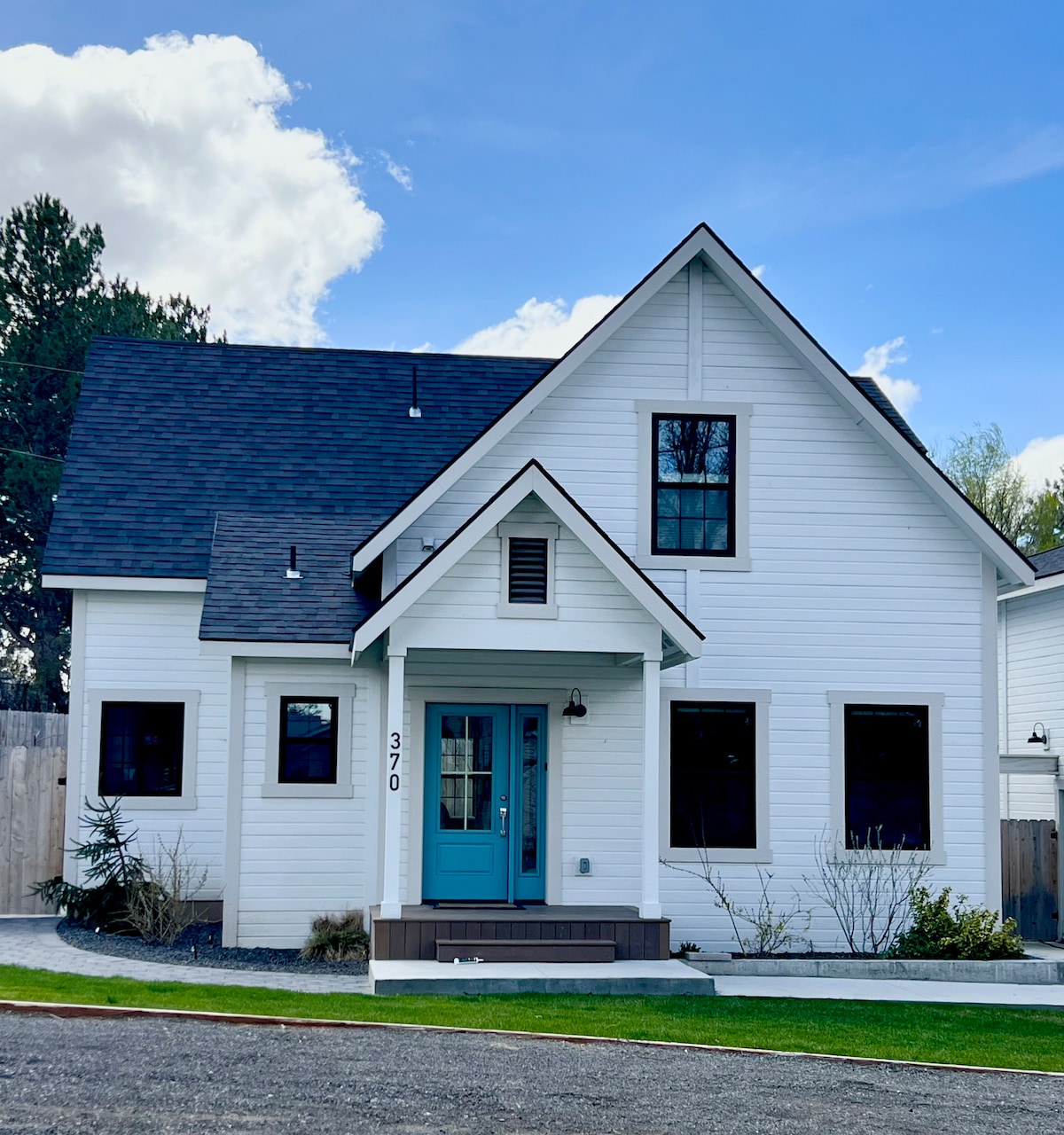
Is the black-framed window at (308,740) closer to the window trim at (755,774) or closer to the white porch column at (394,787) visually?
the white porch column at (394,787)

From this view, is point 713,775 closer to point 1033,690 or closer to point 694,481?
point 694,481

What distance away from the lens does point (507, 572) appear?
1362 cm

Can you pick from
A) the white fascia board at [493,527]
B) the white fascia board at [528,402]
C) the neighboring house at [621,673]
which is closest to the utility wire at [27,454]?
the neighboring house at [621,673]

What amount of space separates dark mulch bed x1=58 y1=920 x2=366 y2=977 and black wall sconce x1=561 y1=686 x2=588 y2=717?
132 inches

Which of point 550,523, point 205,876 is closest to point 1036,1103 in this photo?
point 550,523

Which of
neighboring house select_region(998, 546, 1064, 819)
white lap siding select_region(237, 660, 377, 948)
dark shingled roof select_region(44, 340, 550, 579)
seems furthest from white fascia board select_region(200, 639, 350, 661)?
neighboring house select_region(998, 546, 1064, 819)

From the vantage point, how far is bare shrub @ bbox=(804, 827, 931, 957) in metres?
15.5

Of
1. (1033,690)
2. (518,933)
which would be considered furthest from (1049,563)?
(518,933)

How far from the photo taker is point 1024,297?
30.6 m

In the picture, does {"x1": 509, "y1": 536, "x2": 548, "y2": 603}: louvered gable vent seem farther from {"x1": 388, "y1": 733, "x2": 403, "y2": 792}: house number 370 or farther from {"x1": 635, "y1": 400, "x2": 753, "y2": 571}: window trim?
{"x1": 635, "y1": 400, "x2": 753, "y2": 571}: window trim

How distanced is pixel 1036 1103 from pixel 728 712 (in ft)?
24.1

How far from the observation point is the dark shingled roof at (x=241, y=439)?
1734 centimetres

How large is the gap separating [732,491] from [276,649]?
5407mm

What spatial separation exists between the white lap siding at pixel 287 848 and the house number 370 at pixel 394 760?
228 centimetres
